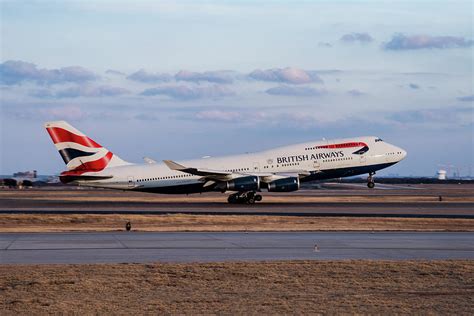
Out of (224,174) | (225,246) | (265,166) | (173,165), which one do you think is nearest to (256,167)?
(265,166)

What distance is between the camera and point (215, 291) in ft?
57.0

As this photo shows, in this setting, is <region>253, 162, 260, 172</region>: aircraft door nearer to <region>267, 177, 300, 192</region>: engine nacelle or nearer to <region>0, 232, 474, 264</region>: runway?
<region>267, 177, 300, 192</region>: engine nacelle

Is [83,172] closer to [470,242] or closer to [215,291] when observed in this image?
[470,242]

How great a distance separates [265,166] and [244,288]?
43.5m

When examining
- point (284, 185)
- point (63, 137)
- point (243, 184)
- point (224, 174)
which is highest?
point (63, 137)

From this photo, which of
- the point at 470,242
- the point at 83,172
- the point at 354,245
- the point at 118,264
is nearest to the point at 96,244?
the point at 118,264

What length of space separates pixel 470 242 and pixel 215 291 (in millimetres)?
14619

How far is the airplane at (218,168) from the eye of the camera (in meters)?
58.6

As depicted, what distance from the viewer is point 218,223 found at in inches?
1560

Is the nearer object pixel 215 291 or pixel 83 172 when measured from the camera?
pixel 215 291

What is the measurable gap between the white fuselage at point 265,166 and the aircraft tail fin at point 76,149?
82 cm

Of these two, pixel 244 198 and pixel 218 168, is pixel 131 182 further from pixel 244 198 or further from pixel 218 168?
pixel 244 198

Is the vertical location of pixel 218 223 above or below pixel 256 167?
below

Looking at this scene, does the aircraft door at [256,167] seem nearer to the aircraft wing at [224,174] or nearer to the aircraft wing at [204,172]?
the aircraft wing at [224,174]
